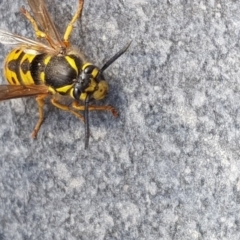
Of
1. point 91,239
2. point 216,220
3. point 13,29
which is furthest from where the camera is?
point 13,29

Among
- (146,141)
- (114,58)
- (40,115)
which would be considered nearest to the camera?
(114,58)

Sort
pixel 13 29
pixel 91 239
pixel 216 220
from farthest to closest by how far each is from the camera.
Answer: pixel 13 29 < pixel 91 239 < pixel 216 220

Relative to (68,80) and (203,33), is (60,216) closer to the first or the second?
(68,80)

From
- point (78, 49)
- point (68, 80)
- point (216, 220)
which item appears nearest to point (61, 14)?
point (78, 49)

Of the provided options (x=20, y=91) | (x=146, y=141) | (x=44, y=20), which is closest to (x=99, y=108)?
(x=146, y=141)

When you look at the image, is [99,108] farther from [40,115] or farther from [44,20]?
[44,20]

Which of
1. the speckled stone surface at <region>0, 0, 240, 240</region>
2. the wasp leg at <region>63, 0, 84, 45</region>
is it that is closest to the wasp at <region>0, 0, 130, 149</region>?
the wasp leg at <region>63, 0, 84, 45</region>

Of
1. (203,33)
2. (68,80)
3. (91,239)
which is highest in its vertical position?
(203,33)

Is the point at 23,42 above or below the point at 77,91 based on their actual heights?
above
